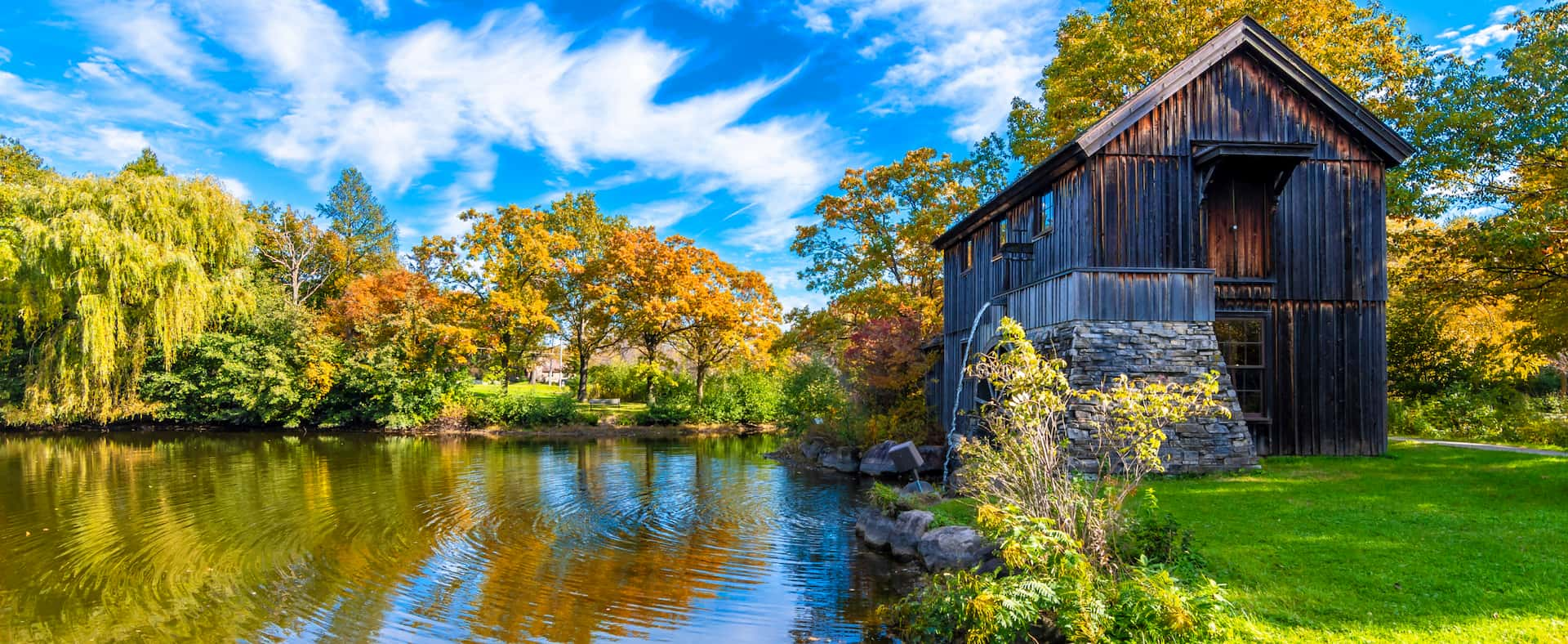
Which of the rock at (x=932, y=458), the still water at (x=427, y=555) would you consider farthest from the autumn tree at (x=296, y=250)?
the rock at (x=932, y=458)

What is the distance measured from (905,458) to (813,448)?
5081 millimetres

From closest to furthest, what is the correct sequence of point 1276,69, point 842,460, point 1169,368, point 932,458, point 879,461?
point 1169,368
point 1276,69
point 932,458
point 879,461
point 842,460

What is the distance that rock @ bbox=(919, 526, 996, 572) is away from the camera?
8.18 m

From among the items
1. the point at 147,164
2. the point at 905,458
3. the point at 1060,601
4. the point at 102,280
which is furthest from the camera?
the point at 147,164

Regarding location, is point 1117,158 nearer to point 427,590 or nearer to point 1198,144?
point 1198,144

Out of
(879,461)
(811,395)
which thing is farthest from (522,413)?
(879,461)

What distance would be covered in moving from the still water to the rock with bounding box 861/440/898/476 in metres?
0.81

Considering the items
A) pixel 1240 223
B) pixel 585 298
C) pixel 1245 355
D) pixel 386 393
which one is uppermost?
pixel 585 298

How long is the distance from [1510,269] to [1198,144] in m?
7.06

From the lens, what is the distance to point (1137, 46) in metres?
20.5

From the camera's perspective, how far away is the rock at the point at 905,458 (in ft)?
54.9

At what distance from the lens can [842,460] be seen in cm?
1980

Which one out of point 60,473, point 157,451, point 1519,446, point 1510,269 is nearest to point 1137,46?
point 1510,269

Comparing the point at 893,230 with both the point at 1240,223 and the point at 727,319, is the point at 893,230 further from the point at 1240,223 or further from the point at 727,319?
the point at 1240,223
